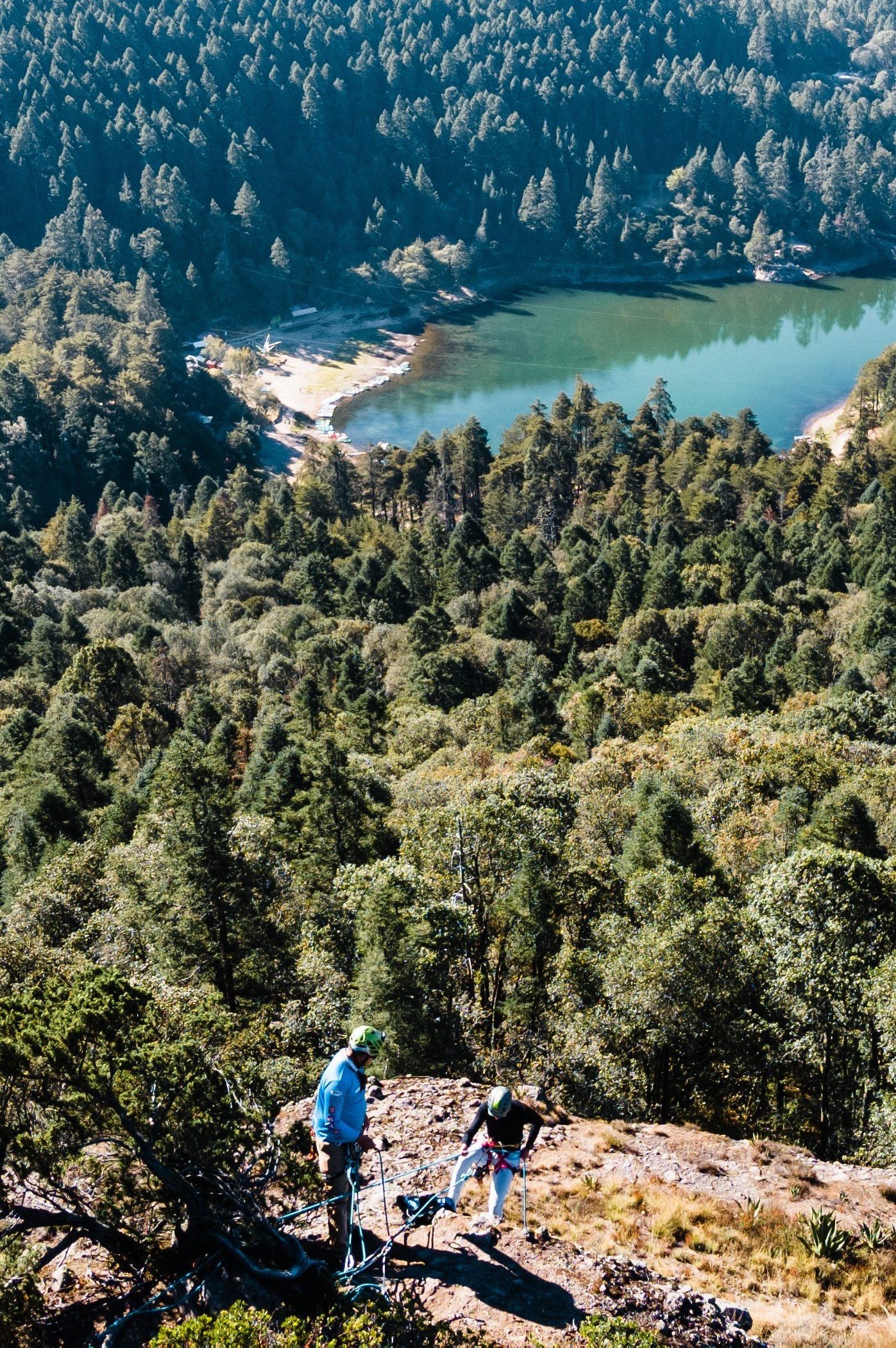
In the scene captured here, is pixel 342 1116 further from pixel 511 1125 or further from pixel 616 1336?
pixel 616 1336

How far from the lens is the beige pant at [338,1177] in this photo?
11.0m

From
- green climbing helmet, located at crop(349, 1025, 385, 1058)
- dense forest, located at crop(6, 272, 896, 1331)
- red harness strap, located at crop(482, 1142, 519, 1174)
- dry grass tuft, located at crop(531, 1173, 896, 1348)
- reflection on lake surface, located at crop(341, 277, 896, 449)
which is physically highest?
reflection on lake surface, located at crop(341, 277, 896, 449)

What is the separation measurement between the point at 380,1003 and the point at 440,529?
75.9m

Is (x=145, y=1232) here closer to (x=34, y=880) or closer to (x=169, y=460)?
(x=34, y=880)

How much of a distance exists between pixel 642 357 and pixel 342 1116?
543ft

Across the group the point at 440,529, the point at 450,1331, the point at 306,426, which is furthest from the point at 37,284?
the point at 450,1331

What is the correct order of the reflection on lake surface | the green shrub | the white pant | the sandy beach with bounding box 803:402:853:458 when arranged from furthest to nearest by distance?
the reflection on lake surface
the sandy beach with bounding box 803:402:853:458
the white pant
the green shrub

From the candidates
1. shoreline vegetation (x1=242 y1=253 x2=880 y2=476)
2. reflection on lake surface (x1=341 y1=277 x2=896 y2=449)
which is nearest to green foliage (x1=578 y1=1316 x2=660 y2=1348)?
shoreline vegetation (x1=242 y1=253 x2=880 y2=476)

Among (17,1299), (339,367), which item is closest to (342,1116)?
(17,1299)

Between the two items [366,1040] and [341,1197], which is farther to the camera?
[341,1197]

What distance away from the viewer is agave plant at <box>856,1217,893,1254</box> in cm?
1214

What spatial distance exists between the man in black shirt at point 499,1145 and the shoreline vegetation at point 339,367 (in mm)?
105561

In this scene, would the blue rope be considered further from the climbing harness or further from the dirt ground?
the climbing harness

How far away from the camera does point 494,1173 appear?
37.1 feet
